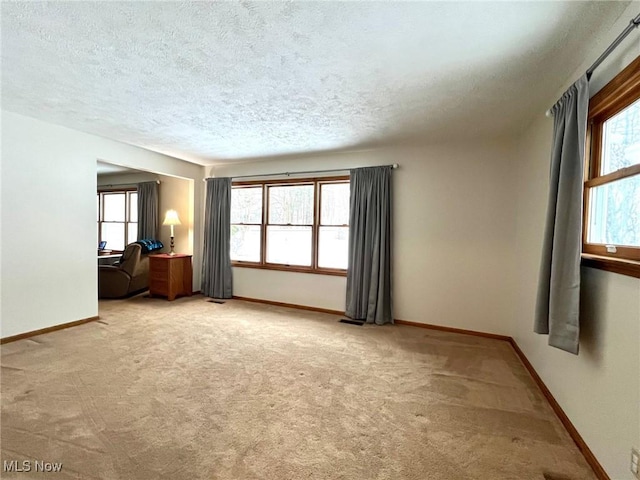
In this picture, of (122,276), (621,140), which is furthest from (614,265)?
(122,276)

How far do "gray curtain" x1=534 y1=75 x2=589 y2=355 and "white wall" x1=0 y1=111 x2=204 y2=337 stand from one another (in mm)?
4883

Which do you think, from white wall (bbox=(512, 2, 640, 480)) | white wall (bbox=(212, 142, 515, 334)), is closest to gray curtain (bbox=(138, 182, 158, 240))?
white wall (bbox=(212, 142, 515, 334))

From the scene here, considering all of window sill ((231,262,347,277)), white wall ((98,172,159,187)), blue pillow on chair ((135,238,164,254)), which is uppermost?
white wall ((98,172,159,187))

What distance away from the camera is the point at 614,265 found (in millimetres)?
1561

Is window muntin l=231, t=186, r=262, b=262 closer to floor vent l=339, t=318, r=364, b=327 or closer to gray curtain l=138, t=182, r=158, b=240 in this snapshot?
floor vent l=339, t=318, r=364, b=327

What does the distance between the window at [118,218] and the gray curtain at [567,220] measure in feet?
23.9

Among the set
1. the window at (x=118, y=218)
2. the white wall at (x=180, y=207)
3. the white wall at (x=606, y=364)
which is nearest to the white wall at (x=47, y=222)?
the white wall at (x=180, y=207)

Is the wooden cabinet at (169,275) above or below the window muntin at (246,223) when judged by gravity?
below

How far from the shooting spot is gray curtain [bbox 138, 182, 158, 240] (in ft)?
20.7

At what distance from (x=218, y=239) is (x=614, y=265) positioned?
200 inches

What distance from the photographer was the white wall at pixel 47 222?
322 centimetres

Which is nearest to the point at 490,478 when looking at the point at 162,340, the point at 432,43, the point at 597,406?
the point at 597,406

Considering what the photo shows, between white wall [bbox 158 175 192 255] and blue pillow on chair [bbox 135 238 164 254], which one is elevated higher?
white wall [bbox 158 175 192 255]

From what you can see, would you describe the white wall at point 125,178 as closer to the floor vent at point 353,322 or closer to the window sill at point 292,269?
the window sill at point 292,269
